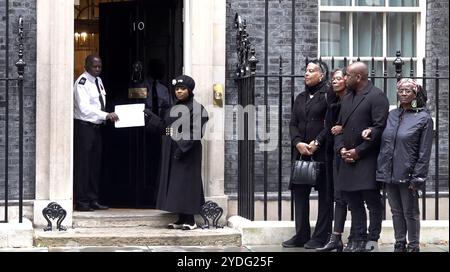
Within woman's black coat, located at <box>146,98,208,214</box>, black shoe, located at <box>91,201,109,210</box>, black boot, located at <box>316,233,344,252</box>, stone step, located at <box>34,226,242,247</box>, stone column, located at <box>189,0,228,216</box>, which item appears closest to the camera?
black boot, located at <box>316,233,344,252</box>

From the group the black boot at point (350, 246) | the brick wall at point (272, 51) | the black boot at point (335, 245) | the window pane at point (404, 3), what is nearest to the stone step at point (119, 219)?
the brick wall at point (272, 51)

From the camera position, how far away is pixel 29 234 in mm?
10328

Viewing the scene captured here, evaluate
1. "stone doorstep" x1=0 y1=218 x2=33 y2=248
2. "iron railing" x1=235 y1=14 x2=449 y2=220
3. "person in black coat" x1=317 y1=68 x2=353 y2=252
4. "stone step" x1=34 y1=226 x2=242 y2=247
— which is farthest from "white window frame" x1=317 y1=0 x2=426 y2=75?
"stone doorstep" x1=0 y1=218 x2=33 y2=248

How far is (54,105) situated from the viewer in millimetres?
11008

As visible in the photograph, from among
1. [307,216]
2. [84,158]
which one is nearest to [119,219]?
[84,158]

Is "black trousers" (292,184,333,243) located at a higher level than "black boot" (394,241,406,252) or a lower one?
higher

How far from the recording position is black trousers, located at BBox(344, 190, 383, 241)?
9750 millimetres

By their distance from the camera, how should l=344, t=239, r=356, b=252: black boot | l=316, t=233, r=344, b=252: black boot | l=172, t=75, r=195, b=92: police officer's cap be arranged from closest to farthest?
l=344, t=239, r=356, b=252: black boot
l=316, t=233, r=344, b=252: black boot
l=172, t=75, r=195, b=92: police officer's cap

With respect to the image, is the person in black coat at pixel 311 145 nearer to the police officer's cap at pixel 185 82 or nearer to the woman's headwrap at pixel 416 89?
the woman's headwrap at pixel 416 89

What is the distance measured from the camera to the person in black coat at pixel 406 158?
30.3 feet

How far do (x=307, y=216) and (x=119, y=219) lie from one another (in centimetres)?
224

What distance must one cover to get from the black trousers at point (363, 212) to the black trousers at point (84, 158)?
10.8 ft

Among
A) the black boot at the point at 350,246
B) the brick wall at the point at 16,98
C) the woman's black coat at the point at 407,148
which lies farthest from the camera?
the brick wall at the point at 16,98

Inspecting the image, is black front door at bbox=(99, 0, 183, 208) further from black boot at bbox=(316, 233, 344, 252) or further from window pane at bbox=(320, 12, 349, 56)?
black boot at bbox=(316, 233, 344, 252)
